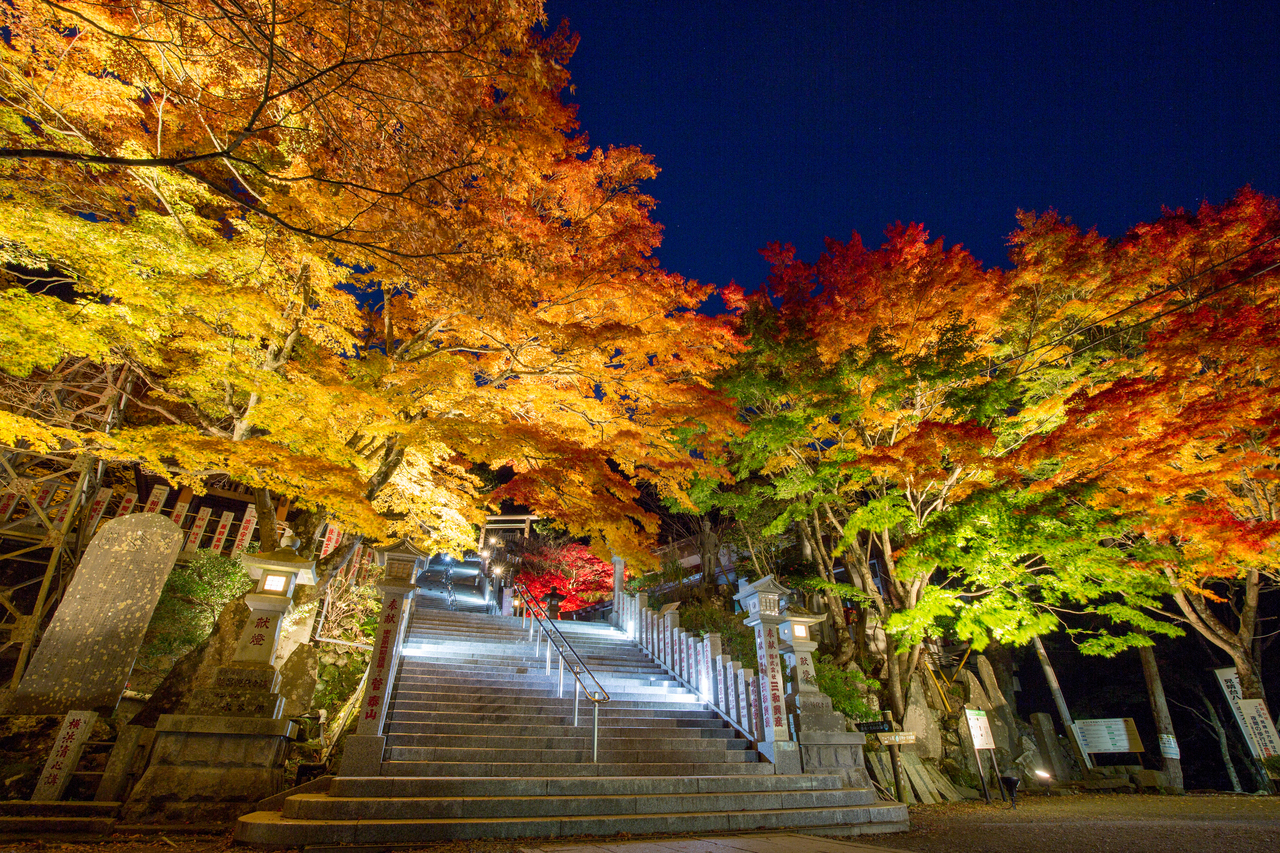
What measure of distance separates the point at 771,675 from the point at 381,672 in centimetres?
565

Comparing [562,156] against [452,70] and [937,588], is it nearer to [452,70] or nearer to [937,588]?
[452,70]

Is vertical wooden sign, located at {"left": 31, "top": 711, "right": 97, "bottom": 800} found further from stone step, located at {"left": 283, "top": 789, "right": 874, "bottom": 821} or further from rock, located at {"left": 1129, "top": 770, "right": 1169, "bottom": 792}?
rock, located at {"left": 1129, "top": 770, "right": 1169, "bottom": 792}

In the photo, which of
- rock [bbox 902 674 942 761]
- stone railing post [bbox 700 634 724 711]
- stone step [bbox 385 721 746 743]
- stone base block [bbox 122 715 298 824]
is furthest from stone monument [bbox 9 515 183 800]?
rock [bbox 902 674 942 761]

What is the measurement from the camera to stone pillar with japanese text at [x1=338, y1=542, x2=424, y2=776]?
6.18m

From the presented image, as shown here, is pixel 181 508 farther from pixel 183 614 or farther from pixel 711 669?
pixel 711 669

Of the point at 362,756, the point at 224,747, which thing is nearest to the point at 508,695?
the point at 362,756

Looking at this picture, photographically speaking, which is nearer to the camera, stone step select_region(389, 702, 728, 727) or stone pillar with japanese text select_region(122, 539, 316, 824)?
stone pillar with japanese text select_region(122, 539, 316, 824)

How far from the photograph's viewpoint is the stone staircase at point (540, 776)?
5469 mm

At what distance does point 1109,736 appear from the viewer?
45.5ft

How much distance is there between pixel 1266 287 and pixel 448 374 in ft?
51.3

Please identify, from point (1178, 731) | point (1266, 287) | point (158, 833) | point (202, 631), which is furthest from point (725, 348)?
point (1178, 731)

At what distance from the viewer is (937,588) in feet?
33.7

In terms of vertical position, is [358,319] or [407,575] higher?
[358,319]

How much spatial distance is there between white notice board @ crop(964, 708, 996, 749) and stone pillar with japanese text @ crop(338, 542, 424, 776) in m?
9.62
